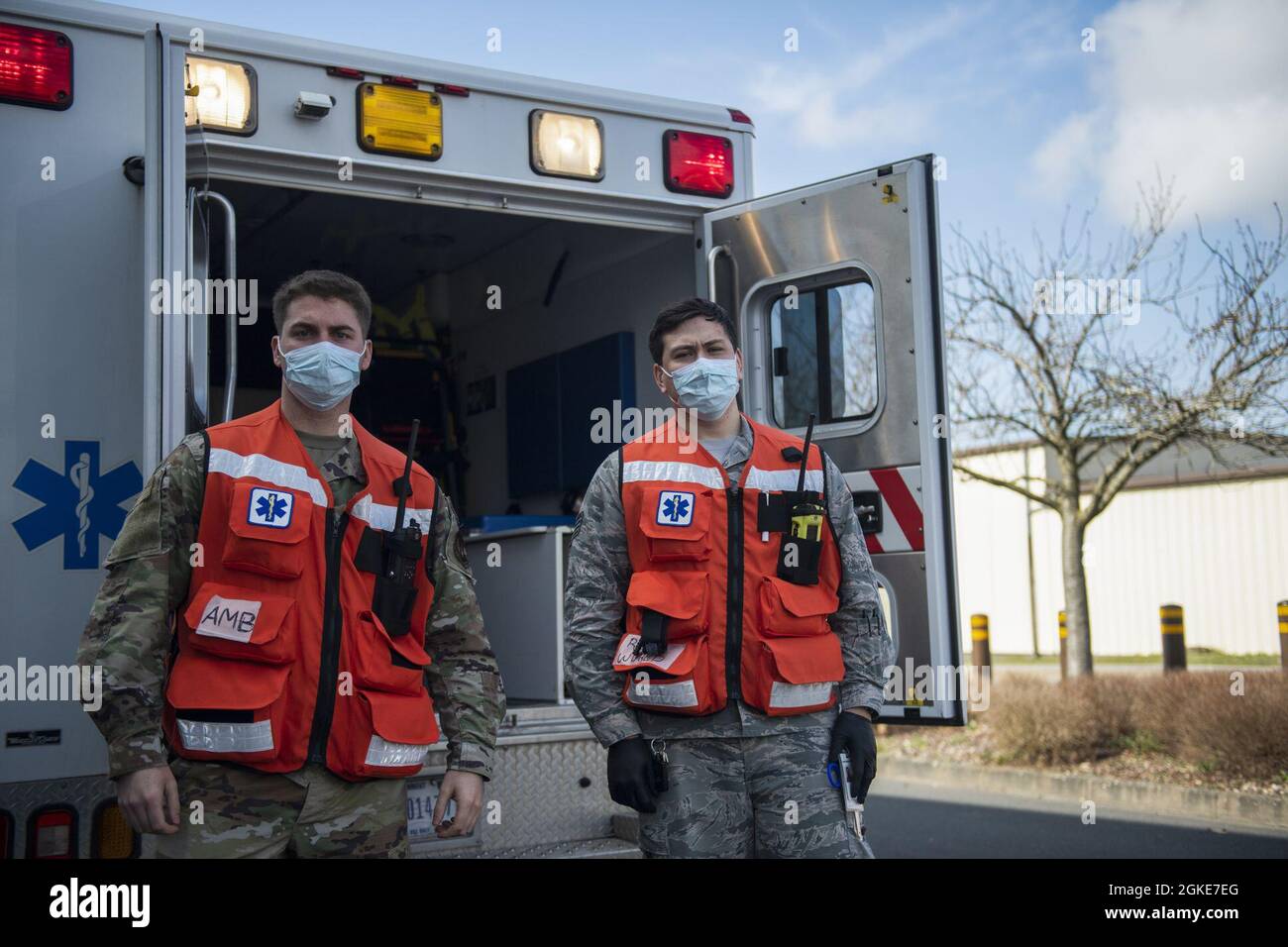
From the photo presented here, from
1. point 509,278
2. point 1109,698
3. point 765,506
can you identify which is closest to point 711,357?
point 765,506

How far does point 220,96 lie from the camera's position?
3.87 metres

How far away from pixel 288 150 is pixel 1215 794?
628 centimetres

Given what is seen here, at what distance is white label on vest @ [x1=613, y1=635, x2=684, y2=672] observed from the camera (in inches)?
119

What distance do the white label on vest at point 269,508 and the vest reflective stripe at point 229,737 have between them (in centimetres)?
39

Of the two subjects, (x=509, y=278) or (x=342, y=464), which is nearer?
(x=342, y=464)

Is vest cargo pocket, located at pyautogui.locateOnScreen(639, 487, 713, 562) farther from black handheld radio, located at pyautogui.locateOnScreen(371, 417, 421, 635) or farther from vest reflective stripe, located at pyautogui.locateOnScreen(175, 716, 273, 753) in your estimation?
vest reflective stripe, located at pyautogui.locateOnScreen(175, 716, 273, 753)

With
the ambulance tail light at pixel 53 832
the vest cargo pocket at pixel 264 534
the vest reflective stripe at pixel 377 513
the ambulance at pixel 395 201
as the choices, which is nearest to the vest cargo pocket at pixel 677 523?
the vest reflective stripe at pixel 377 513

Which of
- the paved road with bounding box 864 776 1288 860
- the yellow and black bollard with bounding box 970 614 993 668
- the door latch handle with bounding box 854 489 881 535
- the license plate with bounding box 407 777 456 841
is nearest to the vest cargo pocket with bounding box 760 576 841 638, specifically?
the door latch handle with bounding box 854 489 881 535

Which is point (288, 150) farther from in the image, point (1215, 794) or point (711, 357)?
point (1215, 794)

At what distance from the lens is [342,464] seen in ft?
9.61

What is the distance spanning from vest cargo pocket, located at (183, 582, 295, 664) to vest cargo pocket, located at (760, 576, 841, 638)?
1.04 m

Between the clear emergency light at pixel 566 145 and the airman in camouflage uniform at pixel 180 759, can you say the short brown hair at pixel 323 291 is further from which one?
the clear emergency light at pixel 566 145

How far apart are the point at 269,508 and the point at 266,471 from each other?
0.11 meters
